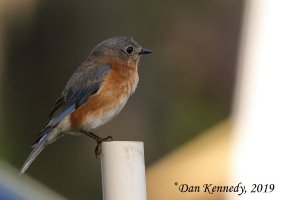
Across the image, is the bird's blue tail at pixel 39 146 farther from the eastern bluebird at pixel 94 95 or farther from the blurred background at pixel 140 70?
the blurred background at pixel 140 70

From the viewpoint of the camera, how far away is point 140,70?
8.30ft

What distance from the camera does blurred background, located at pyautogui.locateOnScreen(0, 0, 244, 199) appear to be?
8.05 ft

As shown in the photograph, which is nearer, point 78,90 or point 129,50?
point 78,90

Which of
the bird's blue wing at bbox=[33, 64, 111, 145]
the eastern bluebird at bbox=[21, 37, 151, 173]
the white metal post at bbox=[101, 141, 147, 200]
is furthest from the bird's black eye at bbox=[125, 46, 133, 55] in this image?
the white metal post at bbox=[101, 141, 147, 200]

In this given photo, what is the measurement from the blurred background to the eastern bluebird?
0.35ft

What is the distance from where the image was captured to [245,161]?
95.5 inches

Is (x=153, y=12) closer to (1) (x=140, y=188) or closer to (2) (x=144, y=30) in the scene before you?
(2) (x=144, y=30)

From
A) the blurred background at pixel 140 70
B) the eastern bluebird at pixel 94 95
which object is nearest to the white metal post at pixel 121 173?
the eastern bluebird at pixel 94 95

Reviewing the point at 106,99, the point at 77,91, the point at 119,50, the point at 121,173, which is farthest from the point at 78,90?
the point at 121,173

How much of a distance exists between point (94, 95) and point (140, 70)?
0.96 ft

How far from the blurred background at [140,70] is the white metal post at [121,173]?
898 millimetres

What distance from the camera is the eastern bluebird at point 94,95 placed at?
90.7 inches

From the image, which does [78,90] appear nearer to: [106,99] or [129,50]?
[106,99]

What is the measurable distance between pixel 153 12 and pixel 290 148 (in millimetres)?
766
